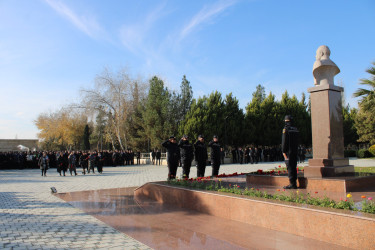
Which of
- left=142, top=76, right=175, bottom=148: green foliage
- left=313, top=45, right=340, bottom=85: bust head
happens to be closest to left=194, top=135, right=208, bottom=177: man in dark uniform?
left=313, top=45, right=340, bottom=85: bust head

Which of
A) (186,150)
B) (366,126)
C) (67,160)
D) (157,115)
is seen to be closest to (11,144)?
(157,115)

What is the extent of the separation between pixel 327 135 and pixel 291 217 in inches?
159

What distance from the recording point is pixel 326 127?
824cm

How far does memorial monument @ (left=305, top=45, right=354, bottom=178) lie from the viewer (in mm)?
8055

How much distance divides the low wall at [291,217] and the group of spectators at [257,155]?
21966 millimetres

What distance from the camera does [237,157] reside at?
31797mm

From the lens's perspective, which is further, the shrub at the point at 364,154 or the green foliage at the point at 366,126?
the shrub at the point at 364,154

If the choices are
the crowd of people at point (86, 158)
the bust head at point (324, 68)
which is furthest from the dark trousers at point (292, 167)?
the crowd of people at point (86, 158)

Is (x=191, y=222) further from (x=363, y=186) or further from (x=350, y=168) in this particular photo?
(x=350, y=168)

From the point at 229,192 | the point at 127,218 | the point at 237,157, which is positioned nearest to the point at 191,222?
the point at 229,192

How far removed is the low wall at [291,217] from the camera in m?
4.07

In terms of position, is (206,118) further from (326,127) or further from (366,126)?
(326,127)

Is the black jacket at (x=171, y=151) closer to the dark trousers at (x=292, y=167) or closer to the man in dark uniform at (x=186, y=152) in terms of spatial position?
the man in dark uniform at (x=186, y=152)

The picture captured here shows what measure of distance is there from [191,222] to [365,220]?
3.25 m
